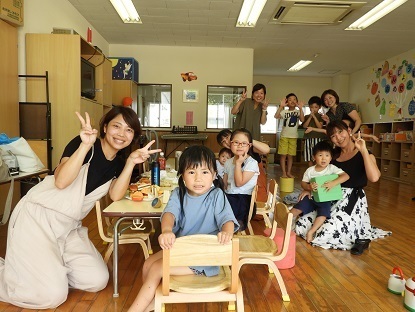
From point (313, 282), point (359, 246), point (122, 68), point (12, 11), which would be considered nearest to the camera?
point (313, 282)

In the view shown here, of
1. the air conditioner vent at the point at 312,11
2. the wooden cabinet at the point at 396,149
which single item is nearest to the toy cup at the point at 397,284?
the air conditioner vent at the point at 312,11

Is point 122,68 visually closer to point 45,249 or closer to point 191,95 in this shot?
point 191,95

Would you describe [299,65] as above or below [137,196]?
above

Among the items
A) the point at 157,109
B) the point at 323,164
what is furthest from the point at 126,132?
the point at 157,109

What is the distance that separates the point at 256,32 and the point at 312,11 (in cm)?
164

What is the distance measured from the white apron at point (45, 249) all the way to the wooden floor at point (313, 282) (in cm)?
13

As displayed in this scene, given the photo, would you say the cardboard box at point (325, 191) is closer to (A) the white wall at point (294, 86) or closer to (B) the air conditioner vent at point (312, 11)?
(B) the air conditioner vent at point (312, 11)

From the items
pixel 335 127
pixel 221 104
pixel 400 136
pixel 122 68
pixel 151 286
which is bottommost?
pixel 151 286

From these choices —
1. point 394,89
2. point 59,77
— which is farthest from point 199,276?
point 394,89

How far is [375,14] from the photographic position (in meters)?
5.63

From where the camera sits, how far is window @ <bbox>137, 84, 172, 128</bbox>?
319 inches

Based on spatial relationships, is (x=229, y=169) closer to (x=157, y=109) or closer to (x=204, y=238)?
(x=204, y=238)

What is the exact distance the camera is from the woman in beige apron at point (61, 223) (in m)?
1.95

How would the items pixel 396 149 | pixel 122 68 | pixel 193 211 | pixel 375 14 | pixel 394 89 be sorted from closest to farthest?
1. pixel 193 211
2. pixel 375 14
3. pixel 122 68
4. pixel 396 149
5. pixel 394 89
